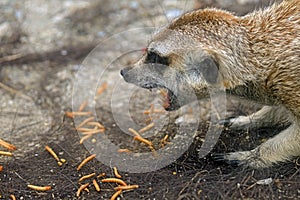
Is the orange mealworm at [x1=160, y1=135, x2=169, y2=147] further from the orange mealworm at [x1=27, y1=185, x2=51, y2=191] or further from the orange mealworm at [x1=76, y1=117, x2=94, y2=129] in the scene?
the orange mealworm at [x1=27, y1=185, x2=51, y2=191]

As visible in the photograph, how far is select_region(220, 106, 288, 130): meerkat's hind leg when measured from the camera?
211 inches

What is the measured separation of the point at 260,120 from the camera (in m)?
5.44

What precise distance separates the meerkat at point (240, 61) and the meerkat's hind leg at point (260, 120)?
555mm

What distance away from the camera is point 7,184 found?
15.6 ft

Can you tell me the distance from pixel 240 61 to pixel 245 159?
2.97ft

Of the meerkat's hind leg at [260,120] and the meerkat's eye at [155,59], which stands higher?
the meerkat's eye at [155,59]

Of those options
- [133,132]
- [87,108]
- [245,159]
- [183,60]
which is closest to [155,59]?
[183,60]

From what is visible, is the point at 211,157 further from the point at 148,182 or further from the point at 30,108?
the point at 30,108

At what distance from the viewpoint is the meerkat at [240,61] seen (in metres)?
4.50

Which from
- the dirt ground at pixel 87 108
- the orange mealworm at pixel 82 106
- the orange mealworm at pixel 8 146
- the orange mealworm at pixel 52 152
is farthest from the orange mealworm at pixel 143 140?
the orange mealworm at pixel 8 146

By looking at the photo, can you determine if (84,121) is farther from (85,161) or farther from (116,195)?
(116,195)

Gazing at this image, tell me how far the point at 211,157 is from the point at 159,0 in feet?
11.8

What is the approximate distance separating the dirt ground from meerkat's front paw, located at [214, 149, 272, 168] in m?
0.06

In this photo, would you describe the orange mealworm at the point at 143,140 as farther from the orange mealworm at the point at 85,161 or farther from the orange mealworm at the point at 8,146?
the orange mealworm at the point at 8,146
